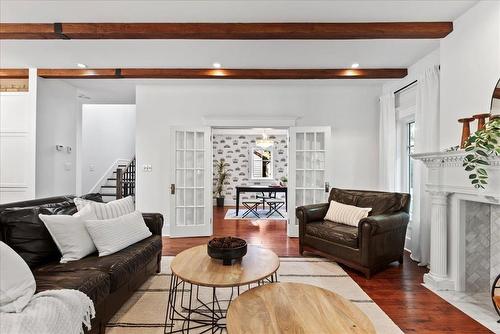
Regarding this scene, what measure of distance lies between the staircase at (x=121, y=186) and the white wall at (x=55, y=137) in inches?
47.5

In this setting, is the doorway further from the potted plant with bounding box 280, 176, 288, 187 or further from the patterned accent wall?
the patterned accent wall

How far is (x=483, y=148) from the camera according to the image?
6.97 feet

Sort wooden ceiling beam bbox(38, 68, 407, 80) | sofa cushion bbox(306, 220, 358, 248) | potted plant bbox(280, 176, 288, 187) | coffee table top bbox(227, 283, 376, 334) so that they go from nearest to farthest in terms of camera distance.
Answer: coffee table top bbox(227, 283, 376, 334) < sofa cushion bbox(306, 220, 358, 248) < wooden ceiling beam bbox(38, 68, 407, 80) < potted plant bbox(280, 176, 288, 187)

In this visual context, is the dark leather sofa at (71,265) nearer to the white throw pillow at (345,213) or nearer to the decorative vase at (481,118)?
the white throw pillow at (345,213)

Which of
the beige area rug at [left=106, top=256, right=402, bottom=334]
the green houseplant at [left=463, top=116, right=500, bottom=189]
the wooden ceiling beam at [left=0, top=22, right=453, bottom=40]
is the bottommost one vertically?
the beige area rug at [left=106, top=256, right=402, bottom=334]

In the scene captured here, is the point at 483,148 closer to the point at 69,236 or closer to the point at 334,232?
the point at 334,232

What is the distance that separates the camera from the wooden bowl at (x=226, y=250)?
2062mm

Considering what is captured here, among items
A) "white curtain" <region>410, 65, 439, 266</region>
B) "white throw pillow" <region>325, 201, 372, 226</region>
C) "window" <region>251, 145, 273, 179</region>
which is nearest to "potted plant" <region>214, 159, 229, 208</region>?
"window" <region>251, 145, 273, 179</region>

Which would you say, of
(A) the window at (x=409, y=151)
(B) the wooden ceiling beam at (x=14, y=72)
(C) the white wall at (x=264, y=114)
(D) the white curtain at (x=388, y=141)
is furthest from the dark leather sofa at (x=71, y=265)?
(A) the window at (x=409, y=151)

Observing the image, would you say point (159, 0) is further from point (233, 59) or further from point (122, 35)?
point (233, 59)

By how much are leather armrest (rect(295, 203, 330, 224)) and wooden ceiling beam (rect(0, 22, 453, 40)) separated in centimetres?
227

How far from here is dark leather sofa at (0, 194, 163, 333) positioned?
1.87m

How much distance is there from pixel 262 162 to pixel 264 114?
13.1ft

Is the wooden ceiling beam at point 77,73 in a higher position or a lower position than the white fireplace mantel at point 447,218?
higher
